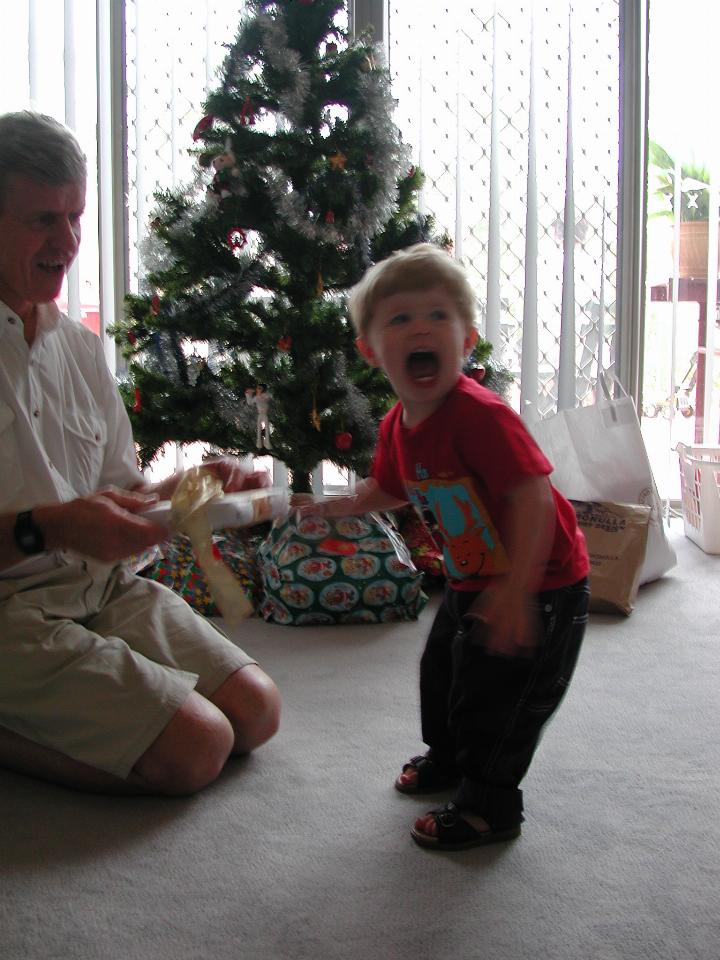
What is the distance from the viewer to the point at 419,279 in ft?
4.37

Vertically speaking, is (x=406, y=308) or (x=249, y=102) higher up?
(x=249, y=102)

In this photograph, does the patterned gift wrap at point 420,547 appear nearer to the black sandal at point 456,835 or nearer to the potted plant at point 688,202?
the black sandal at point 456,835

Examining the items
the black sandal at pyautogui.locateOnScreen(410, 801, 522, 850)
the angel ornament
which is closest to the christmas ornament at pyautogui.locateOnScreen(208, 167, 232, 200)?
the angel ornament

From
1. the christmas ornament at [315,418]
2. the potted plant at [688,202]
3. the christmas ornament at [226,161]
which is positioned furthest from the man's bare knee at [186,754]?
the potted plant at [688,202]

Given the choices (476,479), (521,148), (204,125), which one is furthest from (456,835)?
(521,148)

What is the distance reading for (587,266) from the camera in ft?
11.1

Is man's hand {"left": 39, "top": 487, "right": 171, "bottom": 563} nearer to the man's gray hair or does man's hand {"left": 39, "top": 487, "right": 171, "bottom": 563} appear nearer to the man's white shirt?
the man's white shirt

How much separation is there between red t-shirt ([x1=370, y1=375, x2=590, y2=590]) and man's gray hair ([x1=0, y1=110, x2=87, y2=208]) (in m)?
0.66

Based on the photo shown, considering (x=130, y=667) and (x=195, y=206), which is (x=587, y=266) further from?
(x=130, y=667)

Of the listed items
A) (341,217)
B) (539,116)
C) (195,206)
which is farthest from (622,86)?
(195,206)

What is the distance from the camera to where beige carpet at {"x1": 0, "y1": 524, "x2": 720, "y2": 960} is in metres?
1.10

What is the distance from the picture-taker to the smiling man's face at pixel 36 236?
1.44 meters

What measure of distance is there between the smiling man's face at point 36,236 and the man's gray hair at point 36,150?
0.4 inches

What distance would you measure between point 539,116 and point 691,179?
23.8 inches
